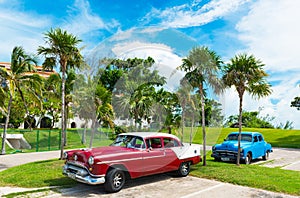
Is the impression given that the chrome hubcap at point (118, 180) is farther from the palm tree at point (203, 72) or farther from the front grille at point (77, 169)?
the palm tree at point (203, 72)

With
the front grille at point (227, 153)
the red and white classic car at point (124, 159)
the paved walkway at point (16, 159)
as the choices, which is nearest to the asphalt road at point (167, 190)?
the red and white classic car at point (124, 159)

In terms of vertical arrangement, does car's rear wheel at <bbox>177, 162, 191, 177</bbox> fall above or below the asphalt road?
above

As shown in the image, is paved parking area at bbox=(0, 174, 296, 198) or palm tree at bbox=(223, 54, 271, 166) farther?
palm tree at bbox=(223, 54, 271, 166)

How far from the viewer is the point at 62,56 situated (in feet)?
40.6

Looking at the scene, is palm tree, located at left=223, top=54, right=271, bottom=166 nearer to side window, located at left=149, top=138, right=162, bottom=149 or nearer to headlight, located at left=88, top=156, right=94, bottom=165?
side window, located at left=149, top=138, right=162, bottom=149

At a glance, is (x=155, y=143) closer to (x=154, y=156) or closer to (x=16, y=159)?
(x=154, y=156)

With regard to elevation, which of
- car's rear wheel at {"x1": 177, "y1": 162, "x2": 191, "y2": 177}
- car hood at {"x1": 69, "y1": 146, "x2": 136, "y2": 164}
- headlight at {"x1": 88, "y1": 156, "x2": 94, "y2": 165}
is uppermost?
car hood at {"x1": 69, "y1": 146, "x2": 136, "y2": 164}

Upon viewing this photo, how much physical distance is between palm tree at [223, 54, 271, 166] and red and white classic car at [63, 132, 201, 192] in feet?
12.2

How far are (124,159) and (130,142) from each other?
84 centimetres

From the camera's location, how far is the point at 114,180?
23.5 ft

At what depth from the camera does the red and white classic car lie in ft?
22.7

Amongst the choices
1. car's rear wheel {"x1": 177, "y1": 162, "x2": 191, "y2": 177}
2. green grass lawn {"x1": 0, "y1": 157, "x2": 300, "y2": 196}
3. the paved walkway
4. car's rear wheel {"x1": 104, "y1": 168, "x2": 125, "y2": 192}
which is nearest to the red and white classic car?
car's rear wheel {"x1": 104, "y1": 168, "x2": 125, "y2": 192}

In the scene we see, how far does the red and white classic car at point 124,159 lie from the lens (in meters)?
6.92

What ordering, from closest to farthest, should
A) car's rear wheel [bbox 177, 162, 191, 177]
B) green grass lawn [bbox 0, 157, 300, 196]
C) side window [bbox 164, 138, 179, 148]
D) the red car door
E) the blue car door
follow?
the red car door < green grass lawn [bbox 0, 157, 300, 196] < side window [bbox 164, 138, 179, 148] < car's rear wheel [bbox 177, 162, 191, 177] < the blue car door
